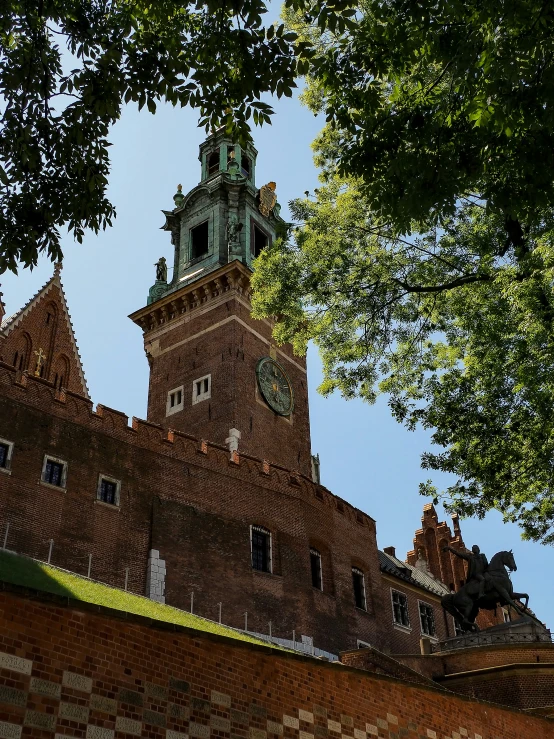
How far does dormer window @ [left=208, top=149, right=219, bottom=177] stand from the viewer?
48531mm

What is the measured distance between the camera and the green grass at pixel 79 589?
53.5 feet

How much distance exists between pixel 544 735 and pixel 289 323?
31.4 feet

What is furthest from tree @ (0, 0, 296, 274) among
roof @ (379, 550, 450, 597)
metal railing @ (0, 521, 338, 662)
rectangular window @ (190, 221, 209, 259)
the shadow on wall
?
rectangular window @ (190, 221, 209, 259)

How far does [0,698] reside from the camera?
8.05 meters

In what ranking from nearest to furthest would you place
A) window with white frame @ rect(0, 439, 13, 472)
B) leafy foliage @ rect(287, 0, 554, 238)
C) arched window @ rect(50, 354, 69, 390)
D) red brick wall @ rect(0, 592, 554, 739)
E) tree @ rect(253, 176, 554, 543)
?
1. red brick wall @ rect(0, 592, 554, 739)
2. leafy foliage @ rect(287, 0, 554, 238)
3. tree @ rect(253, 176, 554, 543)
4. window with white frame @ rect(0, 439, 13, 472)
5. arched window @ rect(50, 354, 69, 390)

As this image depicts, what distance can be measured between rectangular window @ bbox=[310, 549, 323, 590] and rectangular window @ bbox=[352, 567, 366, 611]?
206cm

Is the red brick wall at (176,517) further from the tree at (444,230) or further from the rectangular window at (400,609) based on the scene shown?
the tree at (444,230)

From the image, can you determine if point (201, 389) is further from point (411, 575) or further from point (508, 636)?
point (508, 636)

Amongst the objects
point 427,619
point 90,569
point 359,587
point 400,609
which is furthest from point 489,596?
point 427,619

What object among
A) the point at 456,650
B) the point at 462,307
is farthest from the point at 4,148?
the point at 456,650

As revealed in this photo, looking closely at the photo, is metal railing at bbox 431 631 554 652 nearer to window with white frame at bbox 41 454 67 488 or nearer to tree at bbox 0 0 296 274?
window with white frame at bbox 41 454 67 488

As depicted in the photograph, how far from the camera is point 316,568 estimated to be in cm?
3067

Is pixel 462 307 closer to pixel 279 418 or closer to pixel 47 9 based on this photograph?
pixel 47 9

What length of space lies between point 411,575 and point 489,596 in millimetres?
16916
